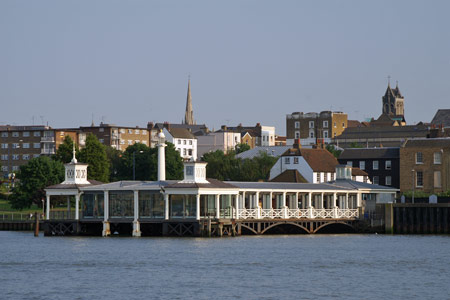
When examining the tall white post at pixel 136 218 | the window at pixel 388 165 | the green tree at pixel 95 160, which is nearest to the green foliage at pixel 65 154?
the green tree at pixel 95 160

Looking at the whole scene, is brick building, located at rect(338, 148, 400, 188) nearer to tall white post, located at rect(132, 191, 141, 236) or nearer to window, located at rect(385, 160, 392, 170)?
window, located at rect(385, 160, 392, 170)

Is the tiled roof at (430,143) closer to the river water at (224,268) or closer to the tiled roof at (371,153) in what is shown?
the tiled roof at (371,153)

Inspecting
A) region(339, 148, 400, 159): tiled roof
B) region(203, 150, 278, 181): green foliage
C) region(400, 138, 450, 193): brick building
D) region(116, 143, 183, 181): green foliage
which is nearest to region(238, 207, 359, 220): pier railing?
region(400, 138, 450, 193): brick building

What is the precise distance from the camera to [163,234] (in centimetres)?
8894

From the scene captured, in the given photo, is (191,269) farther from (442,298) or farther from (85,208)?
(85,208)

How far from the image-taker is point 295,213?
9588 centimetres

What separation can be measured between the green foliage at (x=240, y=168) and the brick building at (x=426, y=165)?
24352 mm

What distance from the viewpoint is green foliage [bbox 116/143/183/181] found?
14862 centimetres

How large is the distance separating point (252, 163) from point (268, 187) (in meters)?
54.0

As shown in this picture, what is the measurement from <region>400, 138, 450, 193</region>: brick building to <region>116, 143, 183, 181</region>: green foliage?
36.5m

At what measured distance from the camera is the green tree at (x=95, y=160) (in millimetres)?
133500

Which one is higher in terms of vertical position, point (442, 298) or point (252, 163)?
point (252, 163)

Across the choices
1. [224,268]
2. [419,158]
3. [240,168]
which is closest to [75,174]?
[224,268]

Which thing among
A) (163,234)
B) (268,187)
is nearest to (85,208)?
(163,234)
